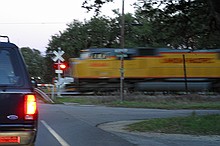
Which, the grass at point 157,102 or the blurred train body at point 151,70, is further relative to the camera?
the blurred train body at point 151,70

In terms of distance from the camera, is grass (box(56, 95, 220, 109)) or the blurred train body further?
the blurred train body

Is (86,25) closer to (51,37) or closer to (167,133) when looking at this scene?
(51,37)

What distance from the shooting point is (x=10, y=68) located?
5.79 meters

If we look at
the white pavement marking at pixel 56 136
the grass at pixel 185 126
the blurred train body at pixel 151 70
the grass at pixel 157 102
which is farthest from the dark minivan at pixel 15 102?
the blurred train body at pixel 151 70

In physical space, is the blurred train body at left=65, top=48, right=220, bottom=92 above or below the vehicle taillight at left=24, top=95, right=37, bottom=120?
above

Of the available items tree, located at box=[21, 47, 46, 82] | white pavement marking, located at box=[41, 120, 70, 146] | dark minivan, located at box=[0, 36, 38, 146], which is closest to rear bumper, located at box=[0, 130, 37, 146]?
dark minivan, located at box=[0, 36, 38, 146]

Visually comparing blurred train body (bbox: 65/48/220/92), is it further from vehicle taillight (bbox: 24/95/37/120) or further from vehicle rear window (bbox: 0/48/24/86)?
vehicle taillight (bbox: 24/95/37/120)

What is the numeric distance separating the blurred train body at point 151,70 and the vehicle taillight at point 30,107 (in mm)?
29520

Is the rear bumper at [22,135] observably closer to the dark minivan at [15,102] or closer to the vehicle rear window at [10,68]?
the dark minivan at [15,102]

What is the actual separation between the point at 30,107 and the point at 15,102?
219 millimetres

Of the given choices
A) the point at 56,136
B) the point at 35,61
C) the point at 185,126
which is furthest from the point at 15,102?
the point at 35,61

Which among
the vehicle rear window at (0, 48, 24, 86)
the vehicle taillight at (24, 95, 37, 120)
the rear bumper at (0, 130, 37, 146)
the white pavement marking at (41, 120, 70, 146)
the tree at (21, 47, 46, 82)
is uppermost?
the tree at (21, 47, 46, 82)

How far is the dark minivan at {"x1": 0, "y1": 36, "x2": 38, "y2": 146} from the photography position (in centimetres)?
555

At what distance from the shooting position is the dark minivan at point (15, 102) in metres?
5.55
